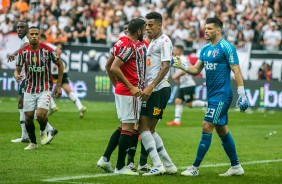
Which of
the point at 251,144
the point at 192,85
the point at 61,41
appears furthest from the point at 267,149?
the point at 61,41

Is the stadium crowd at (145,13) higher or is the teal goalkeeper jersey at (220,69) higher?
the stadium crowd at (145,13)

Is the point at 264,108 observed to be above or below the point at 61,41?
below

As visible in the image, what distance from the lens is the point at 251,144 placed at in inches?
706

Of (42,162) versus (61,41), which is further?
(61,41)

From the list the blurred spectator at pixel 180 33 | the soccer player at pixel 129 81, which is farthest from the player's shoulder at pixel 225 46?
the blurred spectator at pixel 180 33

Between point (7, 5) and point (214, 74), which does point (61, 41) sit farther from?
point (214, 74)

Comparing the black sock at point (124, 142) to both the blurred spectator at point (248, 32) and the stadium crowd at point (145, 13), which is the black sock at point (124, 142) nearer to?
the stadium crowd at point (145, 13)

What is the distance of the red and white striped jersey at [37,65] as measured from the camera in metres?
15.3

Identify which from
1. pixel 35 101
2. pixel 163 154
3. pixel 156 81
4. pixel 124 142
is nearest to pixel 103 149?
pixel 35 101

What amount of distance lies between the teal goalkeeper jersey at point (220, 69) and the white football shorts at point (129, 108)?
1.23 meters

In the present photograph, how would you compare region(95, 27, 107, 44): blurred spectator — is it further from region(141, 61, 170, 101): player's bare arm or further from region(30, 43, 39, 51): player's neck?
region(141, 61, 170, 101): player's bare arm

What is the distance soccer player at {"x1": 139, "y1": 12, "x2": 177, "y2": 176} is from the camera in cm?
1198

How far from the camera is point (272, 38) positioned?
31.3 metres

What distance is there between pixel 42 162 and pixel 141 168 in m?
1.76
